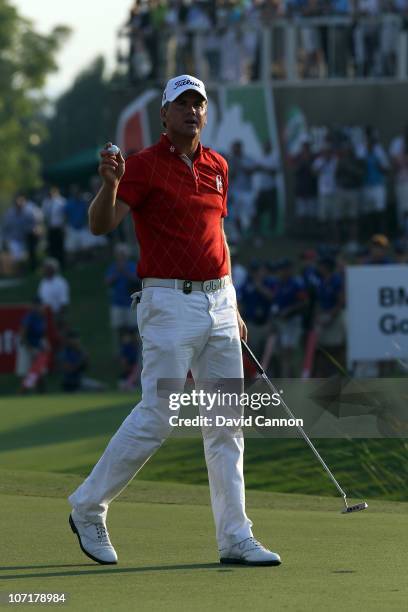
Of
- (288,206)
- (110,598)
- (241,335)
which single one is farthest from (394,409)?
(288,206)

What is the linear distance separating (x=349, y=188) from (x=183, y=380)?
60.7ft

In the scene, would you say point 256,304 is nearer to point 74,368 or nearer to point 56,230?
point 74,368

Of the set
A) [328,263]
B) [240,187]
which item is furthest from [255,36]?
[328,263]

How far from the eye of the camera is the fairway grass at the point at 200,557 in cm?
594

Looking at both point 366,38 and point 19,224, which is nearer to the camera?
point 366,38

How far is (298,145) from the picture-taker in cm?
2711

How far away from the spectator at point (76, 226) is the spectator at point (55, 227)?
256 millimetres

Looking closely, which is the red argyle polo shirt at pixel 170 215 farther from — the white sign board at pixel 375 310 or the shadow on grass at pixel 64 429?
the white sign board at pixel 375 310

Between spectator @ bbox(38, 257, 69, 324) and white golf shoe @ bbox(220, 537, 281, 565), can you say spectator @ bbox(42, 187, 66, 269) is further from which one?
white golf shoe @ bbox(220, 537, 281, 565)

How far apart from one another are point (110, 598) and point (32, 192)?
5028cm

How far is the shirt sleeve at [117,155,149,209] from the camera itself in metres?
6.69

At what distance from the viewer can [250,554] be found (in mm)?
6746

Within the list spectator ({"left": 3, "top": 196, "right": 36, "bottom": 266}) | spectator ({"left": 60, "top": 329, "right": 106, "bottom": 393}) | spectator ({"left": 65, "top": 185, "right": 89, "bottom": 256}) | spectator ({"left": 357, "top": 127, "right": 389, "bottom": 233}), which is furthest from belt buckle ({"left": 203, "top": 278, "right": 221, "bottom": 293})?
spectator ({"left": 65, "top": 185, "right": 89, "bottom": 256})

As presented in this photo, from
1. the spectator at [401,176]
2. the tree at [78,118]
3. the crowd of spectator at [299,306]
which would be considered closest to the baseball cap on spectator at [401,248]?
the crowd of spectator at [299,306]
